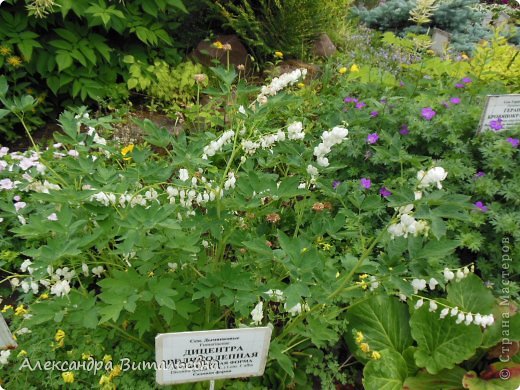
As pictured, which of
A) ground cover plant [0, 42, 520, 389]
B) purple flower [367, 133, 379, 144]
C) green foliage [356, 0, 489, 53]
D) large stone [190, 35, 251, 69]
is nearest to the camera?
ground cover plant [0, 42, 520, 389]

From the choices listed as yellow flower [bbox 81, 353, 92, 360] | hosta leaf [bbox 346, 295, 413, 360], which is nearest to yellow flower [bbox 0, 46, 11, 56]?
yellow flower [bbox 81, 353, 92, 360]

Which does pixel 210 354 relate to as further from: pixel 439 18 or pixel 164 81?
pixel 439 18

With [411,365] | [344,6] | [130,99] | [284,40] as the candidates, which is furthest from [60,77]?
[344,6]

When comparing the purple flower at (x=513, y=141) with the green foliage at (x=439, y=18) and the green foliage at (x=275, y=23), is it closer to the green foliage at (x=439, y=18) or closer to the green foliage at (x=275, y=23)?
the green foliage at (x=275, y=23)

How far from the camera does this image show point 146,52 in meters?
3.79

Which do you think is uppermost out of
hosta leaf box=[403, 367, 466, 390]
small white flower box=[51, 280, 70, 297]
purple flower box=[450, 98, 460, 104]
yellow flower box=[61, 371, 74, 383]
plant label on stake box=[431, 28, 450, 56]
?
small white flower box=[51, 280, 70, 297]

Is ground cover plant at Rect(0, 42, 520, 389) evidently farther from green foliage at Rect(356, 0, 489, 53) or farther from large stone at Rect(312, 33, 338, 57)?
green foliage at Rect(356, 0, 489, 53)

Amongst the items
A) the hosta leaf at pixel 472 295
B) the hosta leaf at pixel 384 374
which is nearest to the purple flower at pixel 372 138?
the hosta leaf at pixel 472 295

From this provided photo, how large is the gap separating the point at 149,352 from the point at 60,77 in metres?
2.45

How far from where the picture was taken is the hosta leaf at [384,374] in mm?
1771

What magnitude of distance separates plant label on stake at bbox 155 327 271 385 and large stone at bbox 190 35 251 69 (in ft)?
11.1

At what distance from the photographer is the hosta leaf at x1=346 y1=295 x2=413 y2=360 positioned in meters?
2.00

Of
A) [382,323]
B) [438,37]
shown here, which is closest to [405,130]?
[382,323]

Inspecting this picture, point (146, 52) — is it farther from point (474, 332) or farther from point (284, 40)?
point (474, 332)
